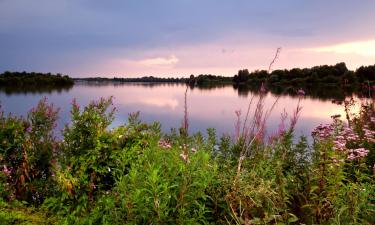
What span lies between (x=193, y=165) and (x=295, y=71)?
349ft

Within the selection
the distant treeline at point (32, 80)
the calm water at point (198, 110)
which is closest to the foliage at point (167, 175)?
the calm water at point (198, 110)

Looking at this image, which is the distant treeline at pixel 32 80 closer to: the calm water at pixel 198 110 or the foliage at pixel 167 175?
the calm water at pixel 198 110

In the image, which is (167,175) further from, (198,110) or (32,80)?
(32,80)

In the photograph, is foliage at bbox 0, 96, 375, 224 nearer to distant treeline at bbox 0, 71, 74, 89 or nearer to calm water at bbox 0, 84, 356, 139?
calm water at bbox 0, 84, 356, 139

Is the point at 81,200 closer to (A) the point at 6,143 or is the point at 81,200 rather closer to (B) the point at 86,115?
(B) the point at 86,115

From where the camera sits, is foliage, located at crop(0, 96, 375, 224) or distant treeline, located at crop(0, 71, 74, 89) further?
distant treeline, located at crop(0, 71, 74, 89)

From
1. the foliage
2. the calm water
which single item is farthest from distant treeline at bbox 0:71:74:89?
the foliage

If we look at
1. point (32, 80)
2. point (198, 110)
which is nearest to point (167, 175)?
point (198, 110)

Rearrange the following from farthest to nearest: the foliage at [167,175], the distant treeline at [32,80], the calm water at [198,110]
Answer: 1. the distant treeline at [32,80]
2. the calm water at [198,110]
3. the foliage at [167,175]

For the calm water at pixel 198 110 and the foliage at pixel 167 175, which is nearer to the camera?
the foliage at pixel 167 175

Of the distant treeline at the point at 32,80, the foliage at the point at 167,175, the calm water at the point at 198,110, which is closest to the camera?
the foliage at the point at 167,175

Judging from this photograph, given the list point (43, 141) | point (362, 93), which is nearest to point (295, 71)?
point (362, 93)

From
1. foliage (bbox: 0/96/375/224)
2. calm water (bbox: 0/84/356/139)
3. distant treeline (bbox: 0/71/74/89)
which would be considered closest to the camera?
foliage (bbox: 0/96/375/224)

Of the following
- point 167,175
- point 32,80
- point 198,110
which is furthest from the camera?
point 32,80
